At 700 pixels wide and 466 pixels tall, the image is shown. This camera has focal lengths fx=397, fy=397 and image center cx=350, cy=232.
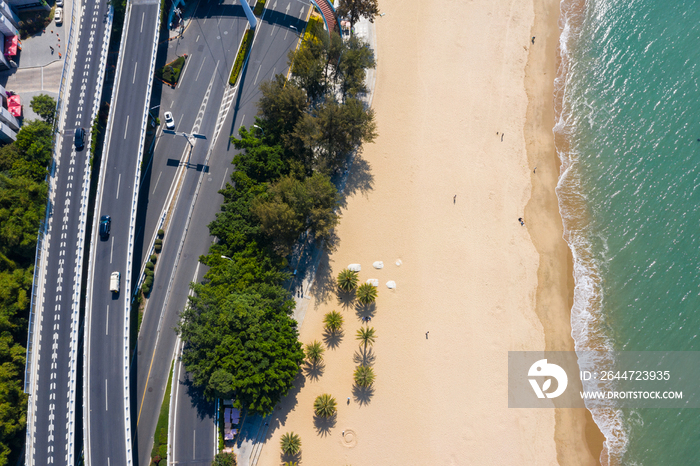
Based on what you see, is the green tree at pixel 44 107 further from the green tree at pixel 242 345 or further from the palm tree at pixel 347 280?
the palm tree at pixel 347 280

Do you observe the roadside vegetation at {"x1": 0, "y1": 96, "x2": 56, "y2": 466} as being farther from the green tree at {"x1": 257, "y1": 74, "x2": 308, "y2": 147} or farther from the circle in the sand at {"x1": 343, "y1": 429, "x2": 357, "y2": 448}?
the circle in the sand at {"x1": 343, "y1": 429, "x2": 357, "y2": 448}

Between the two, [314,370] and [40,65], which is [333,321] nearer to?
[314,370]

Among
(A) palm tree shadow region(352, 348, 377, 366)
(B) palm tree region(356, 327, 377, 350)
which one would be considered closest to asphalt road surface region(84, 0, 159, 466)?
→ (A) palm tree shadow region(352, 348, 377, 366)

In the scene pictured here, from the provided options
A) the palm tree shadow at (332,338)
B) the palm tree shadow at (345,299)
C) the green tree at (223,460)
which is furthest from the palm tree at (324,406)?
the palm tree shadow at (345,299)

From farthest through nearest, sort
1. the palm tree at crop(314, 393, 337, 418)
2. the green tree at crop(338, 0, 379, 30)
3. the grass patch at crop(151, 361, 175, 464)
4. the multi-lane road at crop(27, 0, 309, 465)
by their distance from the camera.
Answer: the green tree at crop(338, 0, 379, 30)
the palm tree at crop(314, 393, 337, 418)
the grass patch at crop(151, 361, 175, 464)
the multi-lane road at crop(27, 0, 309, 465)

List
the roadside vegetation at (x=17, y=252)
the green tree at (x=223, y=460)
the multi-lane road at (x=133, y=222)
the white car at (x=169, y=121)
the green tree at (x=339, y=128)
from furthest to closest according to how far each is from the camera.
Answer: the white car at (x=169, y=121), the green tree at (x=339, y=128), the green tree at (x=223, y=460), the multi-lane road at (x=133, y=222), the roadside vegetation at (x=17, y=252)

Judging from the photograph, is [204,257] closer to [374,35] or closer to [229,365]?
[229,365]
